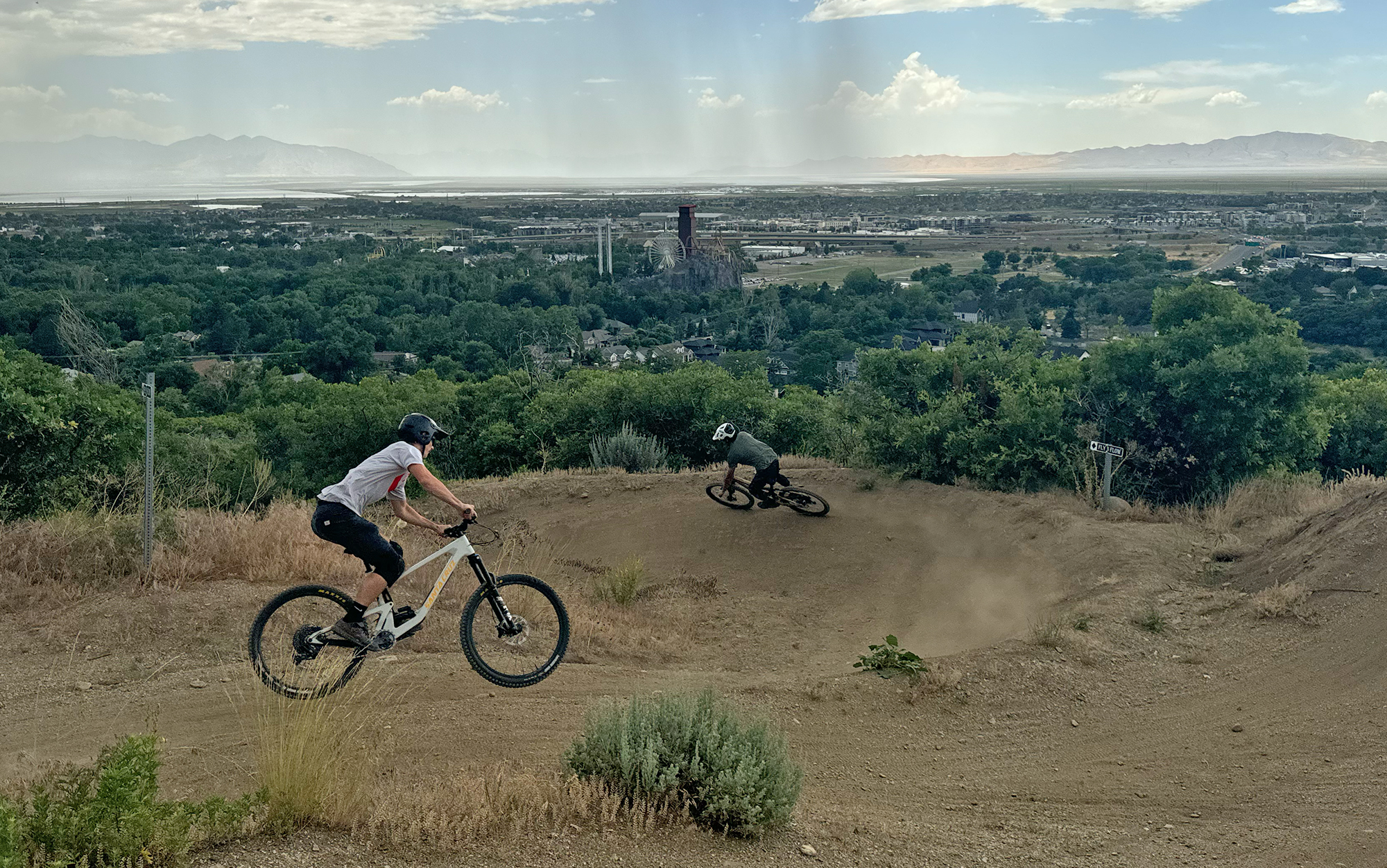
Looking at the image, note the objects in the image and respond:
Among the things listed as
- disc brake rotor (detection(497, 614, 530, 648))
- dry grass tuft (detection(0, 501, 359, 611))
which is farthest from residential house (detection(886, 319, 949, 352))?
disc brake rotor (detection(497, 614, 530, 648))

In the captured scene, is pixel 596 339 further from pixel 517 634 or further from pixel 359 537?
pixel 359 537

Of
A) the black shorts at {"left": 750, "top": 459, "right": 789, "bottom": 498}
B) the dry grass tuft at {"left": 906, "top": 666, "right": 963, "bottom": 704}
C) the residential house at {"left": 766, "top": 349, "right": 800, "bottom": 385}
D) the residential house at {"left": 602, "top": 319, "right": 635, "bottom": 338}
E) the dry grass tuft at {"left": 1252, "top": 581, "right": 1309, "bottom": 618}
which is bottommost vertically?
the residential house at {"left": 766, "top": 349, "right": 800, "bottom": 385}

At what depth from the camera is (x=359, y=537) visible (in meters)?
7.16

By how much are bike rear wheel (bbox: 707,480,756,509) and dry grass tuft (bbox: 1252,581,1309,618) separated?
21.5 feet

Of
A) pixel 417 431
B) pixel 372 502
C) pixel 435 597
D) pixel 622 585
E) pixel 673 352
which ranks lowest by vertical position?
pixel 673 352

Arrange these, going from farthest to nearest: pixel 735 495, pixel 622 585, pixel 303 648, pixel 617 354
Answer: pixel 617 354
pixel 735 495
pixel 622 585
pixel 303 648

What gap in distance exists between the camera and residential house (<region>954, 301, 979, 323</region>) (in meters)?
67.2

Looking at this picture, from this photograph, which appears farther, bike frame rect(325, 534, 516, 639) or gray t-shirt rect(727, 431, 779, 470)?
gray t-shirt rect(727, 431, 779, 470)

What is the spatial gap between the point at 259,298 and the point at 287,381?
27.5 metres

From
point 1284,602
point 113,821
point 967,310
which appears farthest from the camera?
point 967,310

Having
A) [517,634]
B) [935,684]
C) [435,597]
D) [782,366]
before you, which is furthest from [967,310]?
[435,597]

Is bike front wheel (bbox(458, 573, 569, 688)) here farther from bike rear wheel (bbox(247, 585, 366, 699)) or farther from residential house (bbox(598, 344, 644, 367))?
residential house (bbox(598, 344, 644, 367))

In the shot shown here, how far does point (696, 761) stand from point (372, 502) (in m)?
2.81

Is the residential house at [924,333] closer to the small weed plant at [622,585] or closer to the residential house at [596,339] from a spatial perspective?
the residential house at [596,339]
